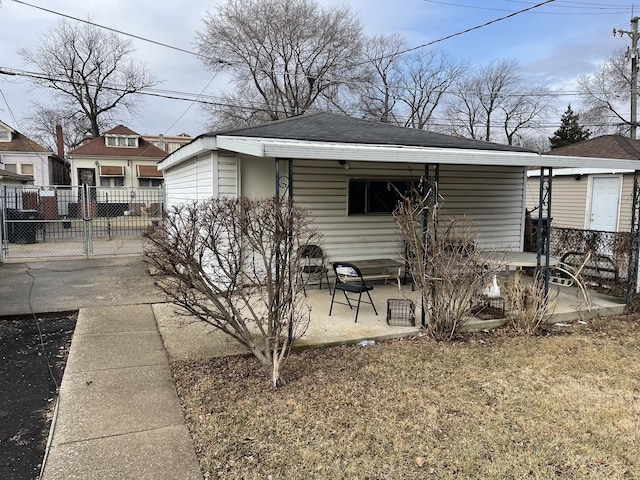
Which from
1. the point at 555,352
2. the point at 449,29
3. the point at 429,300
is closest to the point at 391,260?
the point at 429,300

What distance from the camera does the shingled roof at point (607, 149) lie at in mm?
12773

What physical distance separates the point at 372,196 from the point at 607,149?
9.84 meters

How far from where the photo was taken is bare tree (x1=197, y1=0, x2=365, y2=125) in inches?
990

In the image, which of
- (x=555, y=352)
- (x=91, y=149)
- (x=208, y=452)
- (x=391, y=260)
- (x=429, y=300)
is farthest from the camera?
(x=91, y=149)

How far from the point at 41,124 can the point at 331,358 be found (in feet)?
137

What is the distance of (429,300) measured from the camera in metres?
5.21

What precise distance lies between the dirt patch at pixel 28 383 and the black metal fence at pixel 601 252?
7.46 meters

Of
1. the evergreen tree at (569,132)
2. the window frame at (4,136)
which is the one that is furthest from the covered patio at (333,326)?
the window frame at (4,136)

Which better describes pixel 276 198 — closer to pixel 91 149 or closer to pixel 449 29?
pixel 449 29

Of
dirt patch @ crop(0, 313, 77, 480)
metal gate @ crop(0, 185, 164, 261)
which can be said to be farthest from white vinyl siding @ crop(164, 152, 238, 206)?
dirt patch @ crop(0, 313, 77, 480)

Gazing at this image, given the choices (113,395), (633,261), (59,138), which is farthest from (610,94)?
(59,138)

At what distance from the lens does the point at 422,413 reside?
3307 millimetres

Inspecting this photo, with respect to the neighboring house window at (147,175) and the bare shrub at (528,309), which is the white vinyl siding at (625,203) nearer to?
the bare shrub at (528,309)

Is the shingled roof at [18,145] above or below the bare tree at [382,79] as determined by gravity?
below
